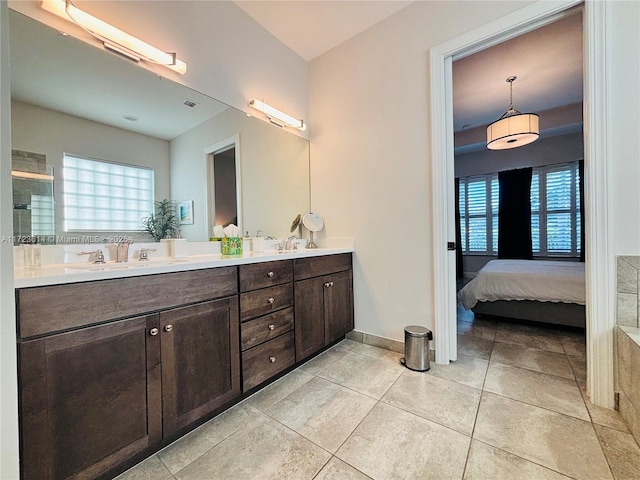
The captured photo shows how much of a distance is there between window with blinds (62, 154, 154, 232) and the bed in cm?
322

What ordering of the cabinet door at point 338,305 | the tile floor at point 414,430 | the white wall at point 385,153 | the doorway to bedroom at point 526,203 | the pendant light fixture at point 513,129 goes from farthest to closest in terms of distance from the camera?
1. the pendant light fixture at point 513,129
2. the doorway to bedroom at point 526,203
3. the cabinet door at point 338,305
4. the white wall at point 385,153
5. the tile floor at point 414,430

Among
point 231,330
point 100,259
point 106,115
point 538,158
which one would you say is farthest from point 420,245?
point 538,158

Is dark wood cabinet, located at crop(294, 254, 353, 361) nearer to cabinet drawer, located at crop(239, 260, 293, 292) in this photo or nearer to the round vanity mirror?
cabinet drawer, located at crop(239, 260, 293, 292)

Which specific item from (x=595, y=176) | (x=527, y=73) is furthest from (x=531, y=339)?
(x=527, y=73)

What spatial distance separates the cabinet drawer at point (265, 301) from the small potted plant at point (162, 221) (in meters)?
0.71

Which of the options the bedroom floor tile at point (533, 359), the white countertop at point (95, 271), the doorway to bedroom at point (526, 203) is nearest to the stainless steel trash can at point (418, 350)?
the doorway to bedroom at point (526, 203)

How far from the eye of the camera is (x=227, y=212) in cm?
211

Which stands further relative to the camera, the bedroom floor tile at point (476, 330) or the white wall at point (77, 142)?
the bedroom floor tile at point (476, 330)

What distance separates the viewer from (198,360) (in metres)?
1.28

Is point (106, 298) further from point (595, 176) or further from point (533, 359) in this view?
point (533, 359)

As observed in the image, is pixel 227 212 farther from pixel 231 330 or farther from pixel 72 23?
pixel 72 23

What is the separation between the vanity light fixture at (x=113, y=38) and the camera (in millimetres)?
1257

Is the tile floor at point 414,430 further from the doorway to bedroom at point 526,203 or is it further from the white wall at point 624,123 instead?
the white wall at point 624,123

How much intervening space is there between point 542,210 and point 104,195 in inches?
251
